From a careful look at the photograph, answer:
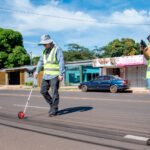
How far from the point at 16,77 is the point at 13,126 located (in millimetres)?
36644

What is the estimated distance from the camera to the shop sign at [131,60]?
20.5m

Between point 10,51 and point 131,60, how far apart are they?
26203mm

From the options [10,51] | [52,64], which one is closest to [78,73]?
[10,51]

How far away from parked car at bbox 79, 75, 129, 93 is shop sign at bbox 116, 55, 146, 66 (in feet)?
14.7

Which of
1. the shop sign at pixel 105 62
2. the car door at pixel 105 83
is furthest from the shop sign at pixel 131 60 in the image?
the car door at pixel 105 83

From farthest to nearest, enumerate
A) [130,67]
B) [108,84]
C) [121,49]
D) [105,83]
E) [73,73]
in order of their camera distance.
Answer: [121,49] < [73,73] < [130,67] < [105,83] < [108,84]

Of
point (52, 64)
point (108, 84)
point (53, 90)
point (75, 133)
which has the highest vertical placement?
point (52, 64)

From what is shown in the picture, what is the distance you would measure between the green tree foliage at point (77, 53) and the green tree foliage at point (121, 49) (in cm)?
276

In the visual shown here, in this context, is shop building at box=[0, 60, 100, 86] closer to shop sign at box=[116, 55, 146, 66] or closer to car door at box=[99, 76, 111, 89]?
shop sign at box=[116, 55, 146, 66]

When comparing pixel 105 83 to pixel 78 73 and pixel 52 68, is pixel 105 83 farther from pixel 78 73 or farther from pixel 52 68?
pixel 78 73

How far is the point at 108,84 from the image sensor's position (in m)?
17.4

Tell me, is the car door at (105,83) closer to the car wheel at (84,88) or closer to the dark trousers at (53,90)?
the car wheel at (84,88)

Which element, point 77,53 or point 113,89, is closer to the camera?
Result: point 113,89

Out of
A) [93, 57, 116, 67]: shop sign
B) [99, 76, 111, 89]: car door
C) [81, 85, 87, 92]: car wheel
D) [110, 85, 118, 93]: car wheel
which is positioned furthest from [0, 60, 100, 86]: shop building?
[110, 85, 118, 93]: car wheel
